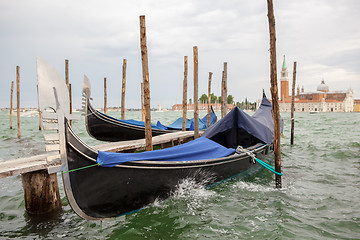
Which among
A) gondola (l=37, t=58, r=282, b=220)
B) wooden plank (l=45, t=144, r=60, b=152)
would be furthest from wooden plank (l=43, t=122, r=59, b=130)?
wooden plank (l=45, t=144, r=60, b=152)

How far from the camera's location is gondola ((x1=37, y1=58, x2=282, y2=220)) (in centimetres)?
220

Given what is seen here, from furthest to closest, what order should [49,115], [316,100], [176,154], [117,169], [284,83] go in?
[284,83], [316,100], [176,154], [117,169], [49,115]

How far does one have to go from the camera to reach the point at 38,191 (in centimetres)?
297

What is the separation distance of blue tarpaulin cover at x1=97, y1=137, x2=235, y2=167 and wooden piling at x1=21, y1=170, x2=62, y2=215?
0.91 metres

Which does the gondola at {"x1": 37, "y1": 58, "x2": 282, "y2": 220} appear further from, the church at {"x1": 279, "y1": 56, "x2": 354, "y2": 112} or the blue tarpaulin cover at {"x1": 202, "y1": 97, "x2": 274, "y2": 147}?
the church at {"x1": 279, "y1": 56, "x2": 354, "y2": 112}

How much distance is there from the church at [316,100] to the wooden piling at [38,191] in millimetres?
65261

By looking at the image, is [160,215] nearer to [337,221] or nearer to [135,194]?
[135,194]

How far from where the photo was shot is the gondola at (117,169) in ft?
7.23

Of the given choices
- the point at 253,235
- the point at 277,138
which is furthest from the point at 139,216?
the point at 277,138

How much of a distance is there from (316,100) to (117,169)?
236ft

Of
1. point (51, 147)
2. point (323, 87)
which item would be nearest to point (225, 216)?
point (51, 147)

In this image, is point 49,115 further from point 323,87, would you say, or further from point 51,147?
point 323,87

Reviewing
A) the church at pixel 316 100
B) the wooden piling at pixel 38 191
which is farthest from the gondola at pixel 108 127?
the church at pixel 316 100

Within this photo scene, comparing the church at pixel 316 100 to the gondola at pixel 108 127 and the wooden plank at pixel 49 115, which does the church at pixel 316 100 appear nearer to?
the gondola at pixel 108 127
